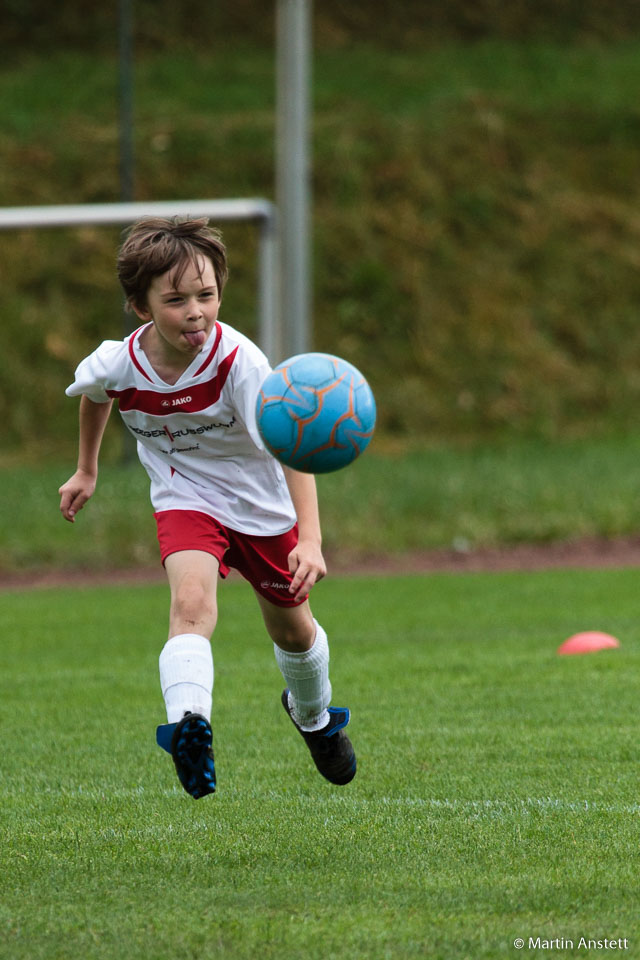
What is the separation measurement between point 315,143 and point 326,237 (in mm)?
2542

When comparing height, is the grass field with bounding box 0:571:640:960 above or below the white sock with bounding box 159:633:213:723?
below

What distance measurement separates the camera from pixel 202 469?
4.59 meters

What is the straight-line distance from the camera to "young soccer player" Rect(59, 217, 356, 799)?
4199mm

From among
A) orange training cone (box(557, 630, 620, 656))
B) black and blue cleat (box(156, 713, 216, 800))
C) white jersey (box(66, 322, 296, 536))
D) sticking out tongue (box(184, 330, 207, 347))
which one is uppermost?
sticking out tongue (box(184, 330, 207, 347))

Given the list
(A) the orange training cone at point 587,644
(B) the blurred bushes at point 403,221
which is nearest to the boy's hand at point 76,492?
(A) the orange training cone at point 587,644

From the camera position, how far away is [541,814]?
4.59m

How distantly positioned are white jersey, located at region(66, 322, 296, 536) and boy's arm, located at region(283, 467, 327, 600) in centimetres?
25

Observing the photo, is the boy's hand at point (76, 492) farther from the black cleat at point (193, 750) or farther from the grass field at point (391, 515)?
the grass field at point (391, 515)

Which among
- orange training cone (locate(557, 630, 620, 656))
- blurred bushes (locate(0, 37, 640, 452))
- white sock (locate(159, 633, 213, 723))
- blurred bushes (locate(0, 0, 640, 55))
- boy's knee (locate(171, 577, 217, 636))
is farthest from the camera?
blurred bushes (locate(0, 0, 640, 55))

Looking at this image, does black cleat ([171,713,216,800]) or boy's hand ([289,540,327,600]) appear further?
boy's hand ([289,540,327,600])

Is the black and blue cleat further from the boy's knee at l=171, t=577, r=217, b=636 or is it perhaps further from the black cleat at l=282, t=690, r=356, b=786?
the black cleat at l=282, t=690, r=356, b=786

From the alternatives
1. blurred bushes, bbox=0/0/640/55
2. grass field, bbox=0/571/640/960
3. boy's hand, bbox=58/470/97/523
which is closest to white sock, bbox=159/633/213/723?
grass field, bbox=0/571/640/960

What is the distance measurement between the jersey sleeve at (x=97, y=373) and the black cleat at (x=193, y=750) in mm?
1287

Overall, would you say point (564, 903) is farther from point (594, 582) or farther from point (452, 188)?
point (452, 188)
